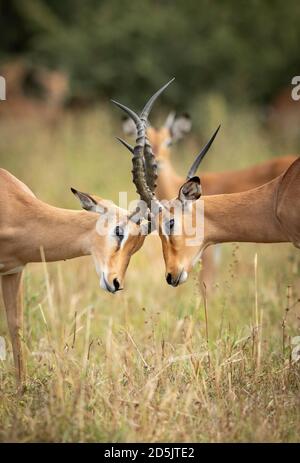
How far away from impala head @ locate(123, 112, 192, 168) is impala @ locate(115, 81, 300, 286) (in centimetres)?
389

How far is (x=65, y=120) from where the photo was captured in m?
15.6

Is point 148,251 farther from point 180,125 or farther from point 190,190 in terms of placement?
point 190,190

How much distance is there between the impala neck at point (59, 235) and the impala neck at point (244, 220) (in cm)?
77

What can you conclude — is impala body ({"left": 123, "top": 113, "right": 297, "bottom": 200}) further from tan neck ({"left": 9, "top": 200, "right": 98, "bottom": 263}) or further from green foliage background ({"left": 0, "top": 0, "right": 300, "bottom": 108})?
green foliage background ({"left": 0, "top": 0, "right": 300, "bottom": 108})

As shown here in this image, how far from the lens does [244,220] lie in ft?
17.1

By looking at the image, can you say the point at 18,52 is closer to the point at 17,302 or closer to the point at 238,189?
the point at 238,189

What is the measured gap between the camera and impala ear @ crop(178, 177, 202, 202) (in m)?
5.07

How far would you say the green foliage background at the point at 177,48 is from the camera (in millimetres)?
16625

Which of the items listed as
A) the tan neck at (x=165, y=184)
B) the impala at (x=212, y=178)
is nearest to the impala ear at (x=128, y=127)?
the impala at (x=212, y=178)

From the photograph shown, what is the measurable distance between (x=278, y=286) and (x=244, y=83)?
37.1ft

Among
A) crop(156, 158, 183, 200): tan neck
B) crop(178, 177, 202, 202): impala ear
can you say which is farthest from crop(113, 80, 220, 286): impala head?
crop(156, 158, 183, 200): tan neck

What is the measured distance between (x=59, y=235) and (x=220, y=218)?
3.35ft

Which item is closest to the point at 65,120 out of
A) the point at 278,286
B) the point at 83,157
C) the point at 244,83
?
the point at 83,157

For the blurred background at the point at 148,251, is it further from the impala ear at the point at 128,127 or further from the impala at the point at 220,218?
the impala ear at the point at 128,127
